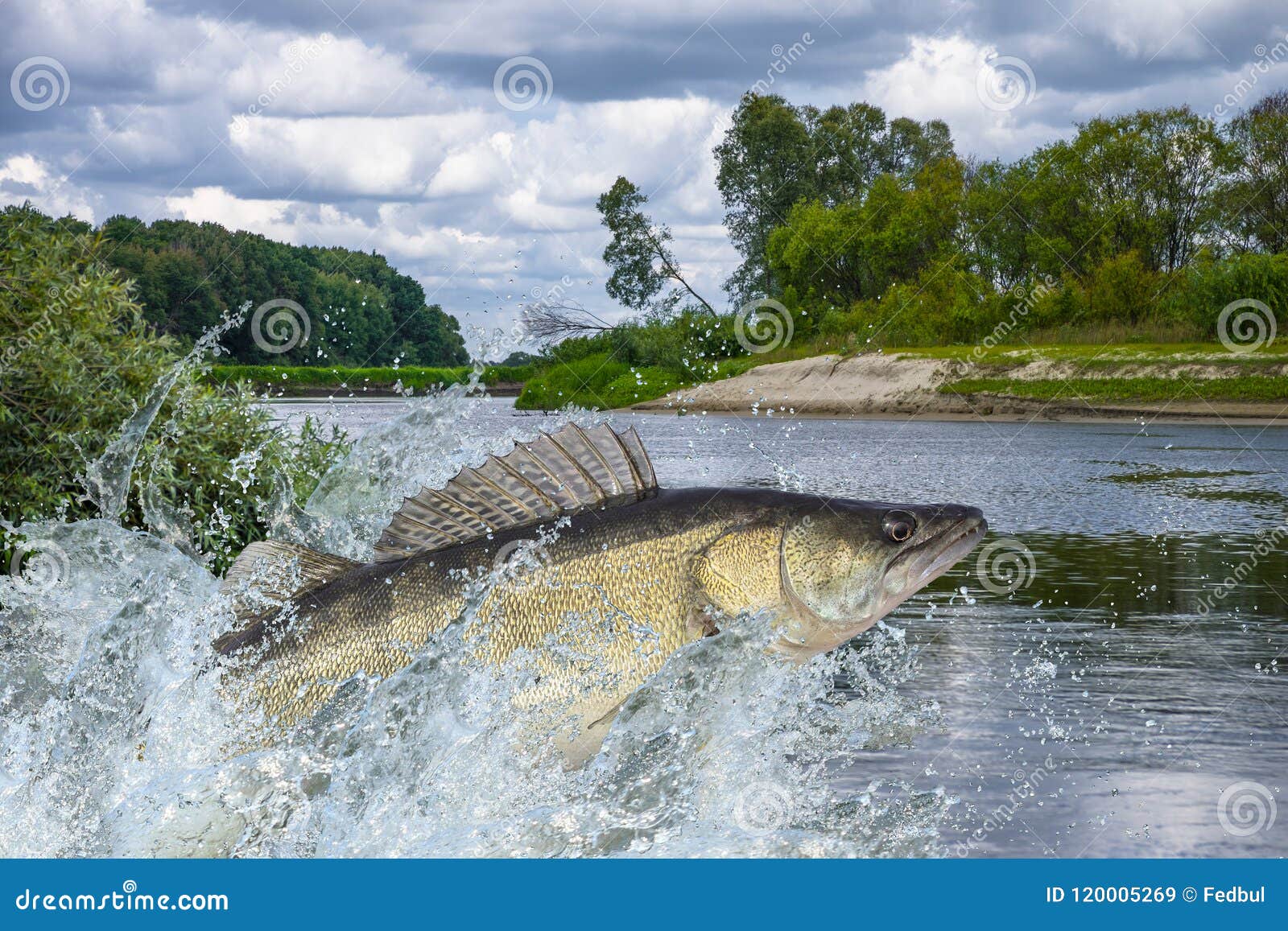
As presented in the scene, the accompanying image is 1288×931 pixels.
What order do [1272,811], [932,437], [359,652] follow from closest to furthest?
[359,652] → [1272,811] → [932,437]

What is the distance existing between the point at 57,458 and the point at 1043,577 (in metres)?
9.24

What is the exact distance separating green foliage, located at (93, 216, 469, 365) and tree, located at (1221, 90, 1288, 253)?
36.7 metres

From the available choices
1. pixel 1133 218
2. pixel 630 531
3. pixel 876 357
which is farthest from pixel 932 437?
pixel 630 531

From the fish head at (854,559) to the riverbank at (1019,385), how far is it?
36.9 meters

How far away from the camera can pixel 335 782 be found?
4691 millimetres

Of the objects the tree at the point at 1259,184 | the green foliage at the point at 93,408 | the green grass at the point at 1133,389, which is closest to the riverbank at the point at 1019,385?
the green grass at the point at 1133,389

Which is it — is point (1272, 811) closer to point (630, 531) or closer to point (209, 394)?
point (630, 531)

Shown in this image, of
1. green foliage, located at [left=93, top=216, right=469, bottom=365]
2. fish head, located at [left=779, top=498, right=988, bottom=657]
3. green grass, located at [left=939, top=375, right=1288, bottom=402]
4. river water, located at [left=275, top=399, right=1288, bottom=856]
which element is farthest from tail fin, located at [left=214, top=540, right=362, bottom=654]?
green foliage, located at [left=93, top=216, right=469, bottom=365]

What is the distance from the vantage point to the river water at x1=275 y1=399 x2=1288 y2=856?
19.6ft

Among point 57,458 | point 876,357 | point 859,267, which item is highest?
point 859,267

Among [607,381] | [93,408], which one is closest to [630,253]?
[607,381]

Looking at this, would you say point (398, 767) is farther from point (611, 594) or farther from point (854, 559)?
point (854, 559)

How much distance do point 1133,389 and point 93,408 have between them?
3801cm

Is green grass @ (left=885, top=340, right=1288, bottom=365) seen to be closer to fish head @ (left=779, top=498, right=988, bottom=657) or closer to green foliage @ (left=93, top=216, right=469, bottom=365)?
green foliage @ (left=93, top=216, right=469, bottom=365)
